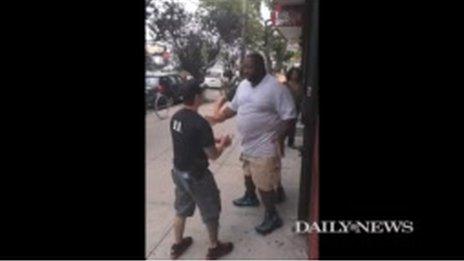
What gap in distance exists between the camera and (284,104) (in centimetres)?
467

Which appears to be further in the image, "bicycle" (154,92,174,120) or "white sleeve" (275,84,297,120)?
"bicycle" (154,92,174,120)

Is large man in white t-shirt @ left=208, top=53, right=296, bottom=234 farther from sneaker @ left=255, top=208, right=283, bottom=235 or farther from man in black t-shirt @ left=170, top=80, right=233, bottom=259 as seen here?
man in black t-shirt @ left=170, top=80, right=233, bottom=259

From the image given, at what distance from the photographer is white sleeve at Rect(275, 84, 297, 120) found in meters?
4.65

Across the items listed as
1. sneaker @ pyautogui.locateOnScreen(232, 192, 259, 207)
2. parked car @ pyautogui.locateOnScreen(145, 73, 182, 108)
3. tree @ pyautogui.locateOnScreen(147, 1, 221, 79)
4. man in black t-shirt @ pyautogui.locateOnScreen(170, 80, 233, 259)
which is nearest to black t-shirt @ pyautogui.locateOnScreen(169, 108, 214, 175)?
man in black t-shirt @ pyautogui.locateOnScreen(170, 80, 233, 259)

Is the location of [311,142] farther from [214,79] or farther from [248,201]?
[214,79]

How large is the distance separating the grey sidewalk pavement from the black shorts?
1.42 feet

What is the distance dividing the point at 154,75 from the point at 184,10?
35.6ft

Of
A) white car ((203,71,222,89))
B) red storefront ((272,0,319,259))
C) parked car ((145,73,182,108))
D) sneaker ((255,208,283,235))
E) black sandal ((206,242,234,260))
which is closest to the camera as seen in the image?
red storefront ((272,0,319,259))

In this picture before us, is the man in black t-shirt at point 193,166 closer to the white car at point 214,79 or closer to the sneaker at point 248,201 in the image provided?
the sneaker at point 248,201
